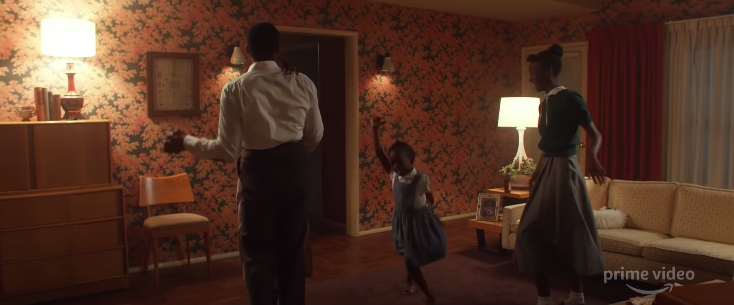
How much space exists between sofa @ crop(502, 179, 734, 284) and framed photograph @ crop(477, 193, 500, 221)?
821mm

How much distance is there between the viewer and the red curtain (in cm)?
544

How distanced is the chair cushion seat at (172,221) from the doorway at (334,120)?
6.13ft

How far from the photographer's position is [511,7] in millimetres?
5816

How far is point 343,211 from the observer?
238 inches

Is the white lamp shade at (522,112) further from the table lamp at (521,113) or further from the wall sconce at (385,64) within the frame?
the wall sconce at (385,64)

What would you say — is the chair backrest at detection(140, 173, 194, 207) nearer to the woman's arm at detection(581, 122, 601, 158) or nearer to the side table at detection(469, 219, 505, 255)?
the side table at detection(469, 219, 505, 255)

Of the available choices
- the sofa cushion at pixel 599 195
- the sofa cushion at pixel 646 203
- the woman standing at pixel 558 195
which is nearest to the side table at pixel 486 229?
the sofa cushion at pixel 599 195

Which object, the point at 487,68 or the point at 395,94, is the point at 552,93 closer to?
the point at 395,94

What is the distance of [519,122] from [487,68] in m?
1.83

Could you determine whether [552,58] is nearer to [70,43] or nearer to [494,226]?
[494,226]

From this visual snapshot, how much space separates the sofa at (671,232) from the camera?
3.39 metres

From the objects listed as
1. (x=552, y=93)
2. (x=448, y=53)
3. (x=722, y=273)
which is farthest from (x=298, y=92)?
(x=448, y=53)

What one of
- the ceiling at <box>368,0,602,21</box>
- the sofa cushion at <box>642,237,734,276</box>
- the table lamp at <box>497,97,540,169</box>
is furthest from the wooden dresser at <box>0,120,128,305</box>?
the sofa cushion at <box>642,237,734,276</box>

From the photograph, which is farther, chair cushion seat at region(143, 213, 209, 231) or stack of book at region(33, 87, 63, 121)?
chair cushion seat at region(143, 213, 209, 231)
